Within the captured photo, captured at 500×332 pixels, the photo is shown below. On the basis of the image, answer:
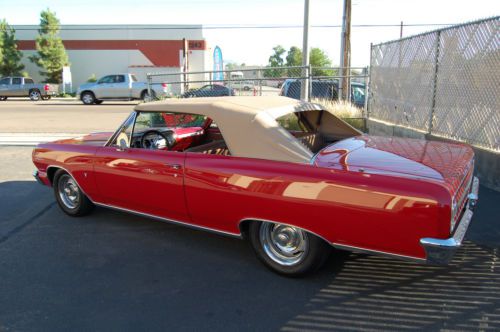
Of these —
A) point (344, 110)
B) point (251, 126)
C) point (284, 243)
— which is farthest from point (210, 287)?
point (344, 110)

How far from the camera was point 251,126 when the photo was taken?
3.49m

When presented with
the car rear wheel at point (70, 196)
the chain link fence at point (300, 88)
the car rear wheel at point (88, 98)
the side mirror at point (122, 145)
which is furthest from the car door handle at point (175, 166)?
the car rear wheel at point (88, 98)

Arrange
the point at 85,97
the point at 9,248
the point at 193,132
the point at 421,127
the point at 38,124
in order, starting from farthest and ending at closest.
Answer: the point at 85,97, the point at 38,124, the point at 421,127, the point at 193,132, the point at 9,248

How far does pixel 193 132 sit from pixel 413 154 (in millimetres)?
2513

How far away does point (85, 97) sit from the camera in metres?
25.1

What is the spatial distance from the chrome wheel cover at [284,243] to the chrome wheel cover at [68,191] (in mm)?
2568

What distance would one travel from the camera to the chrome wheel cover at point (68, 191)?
16.1 feet

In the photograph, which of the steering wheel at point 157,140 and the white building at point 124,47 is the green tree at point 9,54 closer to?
the white building at point 124,47

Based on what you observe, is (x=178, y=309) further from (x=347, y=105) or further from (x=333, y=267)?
(x=347, y=105)

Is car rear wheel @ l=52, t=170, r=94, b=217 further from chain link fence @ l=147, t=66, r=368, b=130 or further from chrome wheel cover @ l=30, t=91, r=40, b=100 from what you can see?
chrome wheel cover @ l=30, t=91, r=40, b=100

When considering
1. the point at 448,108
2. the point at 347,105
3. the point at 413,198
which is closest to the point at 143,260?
the point at 413,198

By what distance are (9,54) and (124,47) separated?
9.36 metres

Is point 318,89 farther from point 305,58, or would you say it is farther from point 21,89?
point 21,89

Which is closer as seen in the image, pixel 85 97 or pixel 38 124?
pixel 38 124
